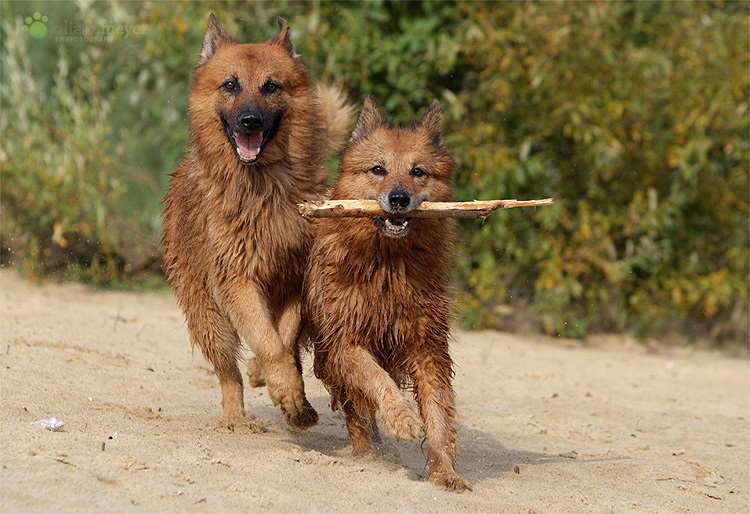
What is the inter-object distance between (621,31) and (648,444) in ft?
17.3

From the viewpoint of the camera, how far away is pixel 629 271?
375 inches

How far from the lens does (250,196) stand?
5.21 m

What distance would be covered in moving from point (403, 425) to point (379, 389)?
291 millimetres

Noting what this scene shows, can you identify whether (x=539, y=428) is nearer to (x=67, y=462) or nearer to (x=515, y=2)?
(x=67, y=462)

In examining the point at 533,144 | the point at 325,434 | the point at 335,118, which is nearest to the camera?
the point at 325,434

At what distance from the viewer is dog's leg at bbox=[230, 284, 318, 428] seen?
487cm

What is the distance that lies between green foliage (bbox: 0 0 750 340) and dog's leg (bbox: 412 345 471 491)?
15.0 feet

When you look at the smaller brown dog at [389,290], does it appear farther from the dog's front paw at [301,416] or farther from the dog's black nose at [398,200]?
the dog's front paw at [301,416]

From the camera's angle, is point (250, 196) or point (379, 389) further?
point (250, 196)

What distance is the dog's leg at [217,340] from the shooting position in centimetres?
554

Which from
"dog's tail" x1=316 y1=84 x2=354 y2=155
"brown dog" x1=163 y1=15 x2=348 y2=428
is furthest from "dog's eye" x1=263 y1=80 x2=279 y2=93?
"dog's tail" x1=316 y1=84 x2=354 y2=155

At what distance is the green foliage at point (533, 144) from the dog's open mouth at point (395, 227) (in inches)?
180

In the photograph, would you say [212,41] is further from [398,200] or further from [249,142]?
[398,200]

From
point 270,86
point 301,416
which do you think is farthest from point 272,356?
point 270,86
